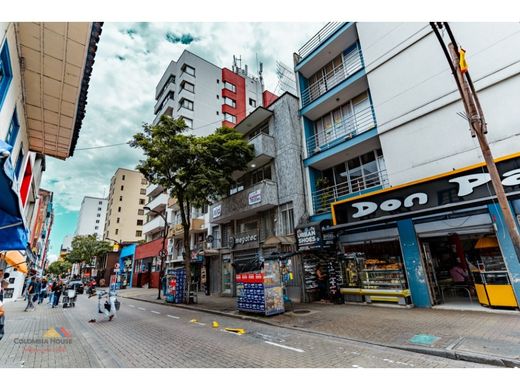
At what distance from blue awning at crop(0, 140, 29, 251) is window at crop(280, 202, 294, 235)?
12.2 meters

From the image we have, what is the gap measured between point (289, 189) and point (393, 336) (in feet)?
Result: 33.7

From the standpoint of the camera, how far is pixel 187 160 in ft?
53.1

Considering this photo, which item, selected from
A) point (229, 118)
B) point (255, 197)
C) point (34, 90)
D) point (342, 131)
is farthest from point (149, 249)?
point (342, 131)

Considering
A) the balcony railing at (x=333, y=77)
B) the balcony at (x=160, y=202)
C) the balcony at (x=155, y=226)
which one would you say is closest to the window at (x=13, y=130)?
the balcony railing at (x=333, y=77)

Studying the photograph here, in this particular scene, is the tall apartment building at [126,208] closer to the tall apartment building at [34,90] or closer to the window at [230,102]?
the window at [230,102]

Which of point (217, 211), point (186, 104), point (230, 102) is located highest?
point (230, 102)

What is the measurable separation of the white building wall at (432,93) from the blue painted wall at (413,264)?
7.32ft

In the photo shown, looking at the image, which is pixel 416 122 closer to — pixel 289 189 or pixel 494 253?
pixel 494 253

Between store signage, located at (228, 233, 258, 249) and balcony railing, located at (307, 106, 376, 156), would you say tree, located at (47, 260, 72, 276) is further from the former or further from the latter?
balcony railing, located at (307, 106, 376, 156)

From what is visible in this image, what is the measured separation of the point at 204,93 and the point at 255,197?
24.8m

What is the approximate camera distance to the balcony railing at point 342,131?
46.2 feet

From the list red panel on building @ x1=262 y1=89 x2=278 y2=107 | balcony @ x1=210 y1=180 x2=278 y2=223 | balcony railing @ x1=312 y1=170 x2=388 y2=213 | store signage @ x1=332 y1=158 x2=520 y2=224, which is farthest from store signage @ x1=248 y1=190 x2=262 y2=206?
red panel on building @ x1=262 y1=89 x2=278 y2=107

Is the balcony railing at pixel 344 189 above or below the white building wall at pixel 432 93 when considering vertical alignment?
below

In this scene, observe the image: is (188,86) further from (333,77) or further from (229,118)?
(333,77)
